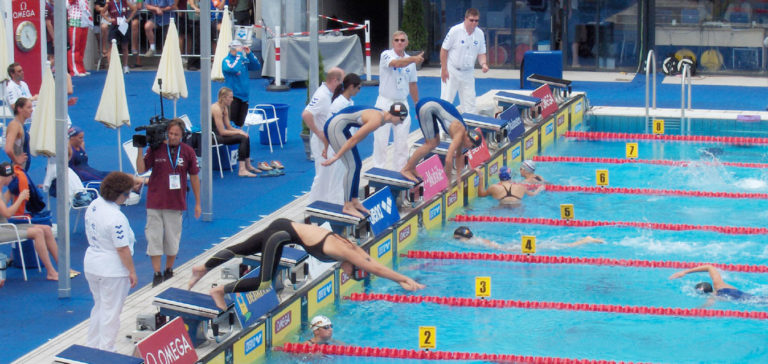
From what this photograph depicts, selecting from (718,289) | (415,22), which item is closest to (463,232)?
(718,289)

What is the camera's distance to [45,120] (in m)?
8.41

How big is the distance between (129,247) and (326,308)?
1.97 m

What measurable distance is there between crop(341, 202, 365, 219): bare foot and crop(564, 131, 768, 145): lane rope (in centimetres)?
670

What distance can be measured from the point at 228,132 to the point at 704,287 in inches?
211

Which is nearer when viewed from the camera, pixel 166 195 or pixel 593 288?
pixel 166 195

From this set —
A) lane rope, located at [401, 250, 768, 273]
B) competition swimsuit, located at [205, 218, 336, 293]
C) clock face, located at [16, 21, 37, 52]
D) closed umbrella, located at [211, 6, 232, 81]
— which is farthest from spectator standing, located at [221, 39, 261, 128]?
competition swimsuit, located at [205, 218, 336, 293]

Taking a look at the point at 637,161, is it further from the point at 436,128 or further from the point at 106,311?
the point at 106,311

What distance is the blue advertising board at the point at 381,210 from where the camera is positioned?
29.7ft

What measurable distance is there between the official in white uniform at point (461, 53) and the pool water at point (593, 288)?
5.62 feet

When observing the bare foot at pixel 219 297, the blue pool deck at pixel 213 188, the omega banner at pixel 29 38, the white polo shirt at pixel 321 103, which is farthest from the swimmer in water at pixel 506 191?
the omega banner at pixel 29 38

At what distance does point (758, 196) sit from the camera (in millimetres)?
11500

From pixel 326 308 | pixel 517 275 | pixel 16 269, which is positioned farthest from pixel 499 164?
pixel 16 269

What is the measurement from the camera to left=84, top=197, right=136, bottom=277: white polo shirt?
638 centimetres

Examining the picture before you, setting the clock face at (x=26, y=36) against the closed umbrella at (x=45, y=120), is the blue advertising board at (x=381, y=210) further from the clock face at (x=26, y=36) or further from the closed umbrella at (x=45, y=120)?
the clock face at (x=26, y=36)
